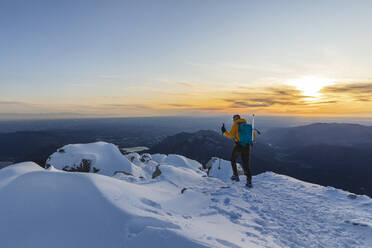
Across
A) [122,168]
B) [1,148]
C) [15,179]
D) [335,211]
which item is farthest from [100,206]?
[1,148]

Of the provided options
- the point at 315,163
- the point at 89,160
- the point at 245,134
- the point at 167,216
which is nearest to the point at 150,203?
the point at 167,216

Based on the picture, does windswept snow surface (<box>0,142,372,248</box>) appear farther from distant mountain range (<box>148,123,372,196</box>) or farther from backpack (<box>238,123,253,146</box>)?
distant mountain range (<box>148,123,372,196</box>)

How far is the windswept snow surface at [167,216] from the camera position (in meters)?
3.57

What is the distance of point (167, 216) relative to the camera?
504 centimetres

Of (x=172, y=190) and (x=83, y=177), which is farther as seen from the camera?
(x=172, y=190)

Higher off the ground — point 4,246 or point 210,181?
point 4,246

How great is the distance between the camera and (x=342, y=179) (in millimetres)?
126000

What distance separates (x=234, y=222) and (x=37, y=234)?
17.4 ft

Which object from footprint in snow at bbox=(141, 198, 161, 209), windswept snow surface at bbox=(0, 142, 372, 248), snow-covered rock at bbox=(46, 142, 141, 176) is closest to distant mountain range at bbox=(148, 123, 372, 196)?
snow-covered rock at bbox=(46, 142, 141, 176)

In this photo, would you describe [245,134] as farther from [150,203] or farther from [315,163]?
[315,163]

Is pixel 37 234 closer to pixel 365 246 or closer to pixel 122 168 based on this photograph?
pixel 365 246

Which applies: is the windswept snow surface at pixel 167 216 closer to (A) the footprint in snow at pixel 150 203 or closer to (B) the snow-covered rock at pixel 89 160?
(A) the footprint in snow at pixel 150 203

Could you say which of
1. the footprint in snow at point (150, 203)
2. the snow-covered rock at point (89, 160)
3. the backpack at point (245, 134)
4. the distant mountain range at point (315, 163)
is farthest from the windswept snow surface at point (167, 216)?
the distant mountain range at point (315, 163)

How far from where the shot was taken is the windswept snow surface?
3574 mm
